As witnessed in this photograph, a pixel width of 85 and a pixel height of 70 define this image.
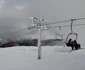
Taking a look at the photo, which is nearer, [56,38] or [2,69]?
[2,69]

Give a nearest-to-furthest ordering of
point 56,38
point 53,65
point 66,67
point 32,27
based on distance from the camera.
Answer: point 66,67 → point 53,65 → point 32,27 → point 56,38

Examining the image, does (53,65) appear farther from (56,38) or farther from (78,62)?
(56,38)

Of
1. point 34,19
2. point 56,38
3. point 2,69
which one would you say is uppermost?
point 34,19

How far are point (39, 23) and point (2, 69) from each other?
3.07 metres

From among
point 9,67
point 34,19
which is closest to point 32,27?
point 34,19

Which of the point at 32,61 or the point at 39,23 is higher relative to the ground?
the point at 39,23

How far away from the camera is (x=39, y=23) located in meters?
10.1

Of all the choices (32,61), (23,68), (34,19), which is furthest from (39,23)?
(23,68)

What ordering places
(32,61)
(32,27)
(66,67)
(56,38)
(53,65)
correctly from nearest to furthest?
(66,67)
(53,65)
(32,61)
(32,27)
(56,38)

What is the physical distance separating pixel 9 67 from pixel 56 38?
16.9 feet

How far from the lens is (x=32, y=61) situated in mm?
9695

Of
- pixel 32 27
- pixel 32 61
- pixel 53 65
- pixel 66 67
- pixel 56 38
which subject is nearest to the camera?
pixel 66 67

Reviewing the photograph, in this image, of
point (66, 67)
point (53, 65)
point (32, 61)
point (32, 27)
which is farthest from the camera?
point (32, 27)

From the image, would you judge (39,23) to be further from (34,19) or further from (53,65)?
(53,65)
